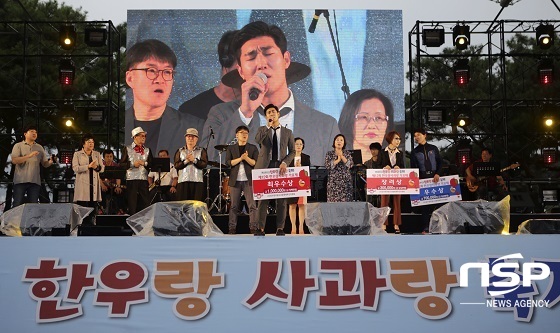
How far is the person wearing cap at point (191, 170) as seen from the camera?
33.6 feet

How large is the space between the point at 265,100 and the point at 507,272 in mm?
9043

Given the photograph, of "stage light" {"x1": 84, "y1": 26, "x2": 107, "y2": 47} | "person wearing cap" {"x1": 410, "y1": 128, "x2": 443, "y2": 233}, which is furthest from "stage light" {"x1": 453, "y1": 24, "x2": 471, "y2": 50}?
"stage light" {"x1": 84, "y1": 26, "x2": 107, "y2": 47}

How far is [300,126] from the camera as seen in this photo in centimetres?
1550

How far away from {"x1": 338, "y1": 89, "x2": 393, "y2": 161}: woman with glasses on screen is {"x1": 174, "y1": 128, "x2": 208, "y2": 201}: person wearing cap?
5613 mm

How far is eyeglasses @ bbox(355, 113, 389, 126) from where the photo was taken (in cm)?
1546

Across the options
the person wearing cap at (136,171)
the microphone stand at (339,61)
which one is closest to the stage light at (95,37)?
the microphone stand at (339,61)

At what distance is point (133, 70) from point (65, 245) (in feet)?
29.4

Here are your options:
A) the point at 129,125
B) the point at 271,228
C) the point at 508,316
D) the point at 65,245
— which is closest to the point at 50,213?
the point at 65,245

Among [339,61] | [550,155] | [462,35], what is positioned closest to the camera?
[339,61]

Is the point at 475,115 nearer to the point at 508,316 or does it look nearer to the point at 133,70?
the point at 133,70

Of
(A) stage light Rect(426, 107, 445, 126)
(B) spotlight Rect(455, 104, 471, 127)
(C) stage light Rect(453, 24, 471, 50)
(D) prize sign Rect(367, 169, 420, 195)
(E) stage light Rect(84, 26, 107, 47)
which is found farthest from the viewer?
(B) spotlight Rect(455, 104, 471, 127)

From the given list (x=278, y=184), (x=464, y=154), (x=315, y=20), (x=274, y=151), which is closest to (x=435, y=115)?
(x=464, y=154)

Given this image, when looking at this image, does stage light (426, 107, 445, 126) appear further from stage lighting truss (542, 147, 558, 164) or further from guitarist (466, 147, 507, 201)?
guitarist (466, 147, 507, 201)

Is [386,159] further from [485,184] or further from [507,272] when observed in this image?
[507,272]
